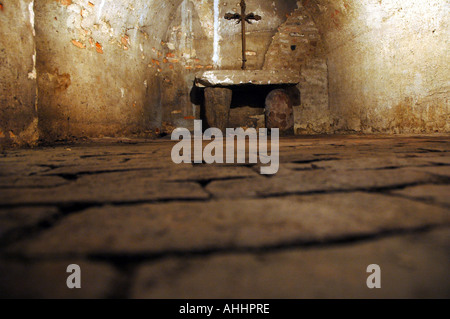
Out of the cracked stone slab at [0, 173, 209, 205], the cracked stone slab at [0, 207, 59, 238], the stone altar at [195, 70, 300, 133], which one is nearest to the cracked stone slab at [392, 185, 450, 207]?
the cracked stone slab at [0, 173, 209, 205]

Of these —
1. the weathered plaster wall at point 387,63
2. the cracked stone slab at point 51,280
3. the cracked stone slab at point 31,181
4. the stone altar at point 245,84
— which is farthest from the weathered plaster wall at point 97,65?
the weathered plaster wall at point 387,63

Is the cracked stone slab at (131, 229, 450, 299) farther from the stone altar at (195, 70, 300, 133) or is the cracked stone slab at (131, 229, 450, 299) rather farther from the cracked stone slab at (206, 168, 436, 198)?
the stone altar at (195, 70, 300, 133)

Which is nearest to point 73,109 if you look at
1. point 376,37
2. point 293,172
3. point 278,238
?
point 293,172

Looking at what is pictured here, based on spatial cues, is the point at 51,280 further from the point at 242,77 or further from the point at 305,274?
the point at 242,77

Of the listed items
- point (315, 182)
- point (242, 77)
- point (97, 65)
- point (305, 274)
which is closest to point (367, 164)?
point (315, 182)

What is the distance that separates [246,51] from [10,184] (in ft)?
16.2

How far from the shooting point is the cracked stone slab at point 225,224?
1.36 feet

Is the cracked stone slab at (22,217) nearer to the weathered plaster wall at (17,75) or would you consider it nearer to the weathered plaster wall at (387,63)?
the weathered plaster wall at (17,75)

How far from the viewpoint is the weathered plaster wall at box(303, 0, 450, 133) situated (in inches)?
117

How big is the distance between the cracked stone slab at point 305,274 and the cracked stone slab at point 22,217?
0.98 ft

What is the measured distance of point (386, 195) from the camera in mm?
643

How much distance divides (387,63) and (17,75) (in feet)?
14.1

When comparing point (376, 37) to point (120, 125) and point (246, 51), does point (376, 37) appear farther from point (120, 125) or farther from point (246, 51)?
point (120, 125)

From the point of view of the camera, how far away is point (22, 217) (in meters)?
0.53
